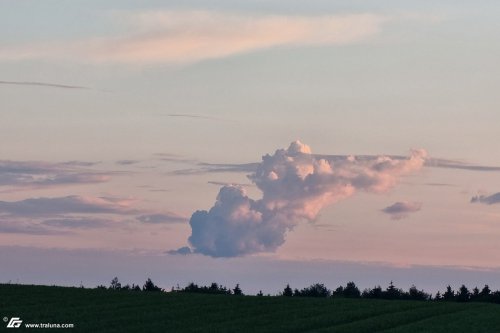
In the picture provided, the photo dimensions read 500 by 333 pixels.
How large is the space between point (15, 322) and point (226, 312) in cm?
1454

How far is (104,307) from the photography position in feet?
229

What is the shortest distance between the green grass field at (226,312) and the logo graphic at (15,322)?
1.84 ft

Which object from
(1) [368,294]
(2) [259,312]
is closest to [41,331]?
(2) [259,312]

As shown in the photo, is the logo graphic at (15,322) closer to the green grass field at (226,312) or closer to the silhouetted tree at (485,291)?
the green grass field at (226,312)

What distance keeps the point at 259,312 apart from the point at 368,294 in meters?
36.8

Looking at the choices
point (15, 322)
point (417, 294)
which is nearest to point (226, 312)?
point (15, 322)

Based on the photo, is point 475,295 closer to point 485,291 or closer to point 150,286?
point 485,291

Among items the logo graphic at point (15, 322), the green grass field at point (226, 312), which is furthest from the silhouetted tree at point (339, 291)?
the logo graphic at point (15, 322)

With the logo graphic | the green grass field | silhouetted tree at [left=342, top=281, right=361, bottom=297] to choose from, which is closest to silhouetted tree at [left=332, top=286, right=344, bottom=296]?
silhouetted tree at [left=342, top=281, right=361, bottom=297]

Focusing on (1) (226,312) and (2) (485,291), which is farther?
(2) (485,291)

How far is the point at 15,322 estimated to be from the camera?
60562 millimetres

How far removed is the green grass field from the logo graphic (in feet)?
1.84

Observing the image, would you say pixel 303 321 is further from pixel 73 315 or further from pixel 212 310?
pixel 73 315

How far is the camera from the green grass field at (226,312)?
200 ft
